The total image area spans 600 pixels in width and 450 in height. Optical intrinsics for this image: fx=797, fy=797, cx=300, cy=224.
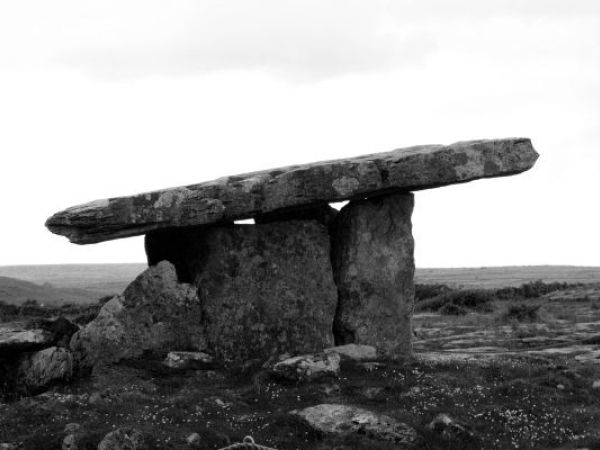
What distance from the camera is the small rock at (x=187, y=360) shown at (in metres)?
20.4

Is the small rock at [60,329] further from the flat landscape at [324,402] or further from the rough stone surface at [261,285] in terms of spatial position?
the rough stone surface at [261,285]

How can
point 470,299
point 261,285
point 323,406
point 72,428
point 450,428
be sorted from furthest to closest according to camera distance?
point 470,299 < point 261,285 < point 323,406 < point 72,428 < point 450,428

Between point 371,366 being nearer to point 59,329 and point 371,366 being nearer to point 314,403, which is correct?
point 314,403

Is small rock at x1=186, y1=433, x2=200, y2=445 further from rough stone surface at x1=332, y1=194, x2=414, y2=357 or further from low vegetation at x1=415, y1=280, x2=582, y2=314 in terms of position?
low vegetation at x1=415, y1=280, x2=582, y2=314

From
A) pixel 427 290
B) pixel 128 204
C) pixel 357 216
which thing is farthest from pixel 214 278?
pixel 427 290

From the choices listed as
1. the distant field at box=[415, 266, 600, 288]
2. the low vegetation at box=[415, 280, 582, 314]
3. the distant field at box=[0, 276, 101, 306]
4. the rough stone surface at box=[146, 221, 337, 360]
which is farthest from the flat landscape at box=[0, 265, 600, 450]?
the distant field at box=[415, 266, 600, 288]

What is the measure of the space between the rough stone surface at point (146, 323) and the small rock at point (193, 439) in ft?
21.1

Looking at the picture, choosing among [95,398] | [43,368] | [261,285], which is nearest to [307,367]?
[261,285]

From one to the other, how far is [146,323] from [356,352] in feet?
18.6

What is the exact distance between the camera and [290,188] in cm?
2212

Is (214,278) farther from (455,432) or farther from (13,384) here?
(455,432)

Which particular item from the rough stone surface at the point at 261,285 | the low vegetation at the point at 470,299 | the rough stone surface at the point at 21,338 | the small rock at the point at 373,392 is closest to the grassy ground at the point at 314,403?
the small rock at the point at 373,392

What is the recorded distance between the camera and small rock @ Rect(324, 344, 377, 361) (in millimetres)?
20453

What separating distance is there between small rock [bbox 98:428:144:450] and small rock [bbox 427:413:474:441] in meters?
5.45
